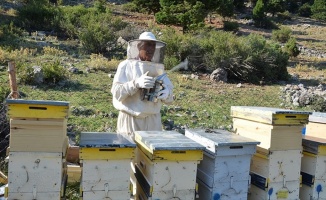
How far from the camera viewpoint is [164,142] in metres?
2.91

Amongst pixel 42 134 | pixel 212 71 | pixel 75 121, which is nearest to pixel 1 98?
pixel 75 121

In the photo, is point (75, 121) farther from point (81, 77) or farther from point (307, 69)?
point (307, 69)

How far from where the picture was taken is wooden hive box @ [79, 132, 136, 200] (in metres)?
2.75

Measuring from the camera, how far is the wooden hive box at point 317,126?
3822mm

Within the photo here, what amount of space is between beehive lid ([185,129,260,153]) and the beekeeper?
1.68 ft

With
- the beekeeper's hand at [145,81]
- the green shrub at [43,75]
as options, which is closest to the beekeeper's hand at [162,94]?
the beekeeper's hand at [145,81]

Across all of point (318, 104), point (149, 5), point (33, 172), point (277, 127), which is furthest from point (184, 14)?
point (33, 172)

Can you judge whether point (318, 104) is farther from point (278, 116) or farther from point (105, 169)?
point (105, 169)

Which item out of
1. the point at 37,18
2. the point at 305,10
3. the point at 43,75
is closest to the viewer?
the point at 43,75

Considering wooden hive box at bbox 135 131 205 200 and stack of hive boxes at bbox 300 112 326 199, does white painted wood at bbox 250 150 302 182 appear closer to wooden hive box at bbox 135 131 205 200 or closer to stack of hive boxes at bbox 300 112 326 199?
stack of hive boxes at bbox 300 112 326 199

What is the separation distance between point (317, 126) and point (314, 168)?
626 mm

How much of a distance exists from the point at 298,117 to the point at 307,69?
15.0 meters

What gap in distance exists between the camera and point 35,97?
8.35 metres

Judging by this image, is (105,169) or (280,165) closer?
(105,169)
